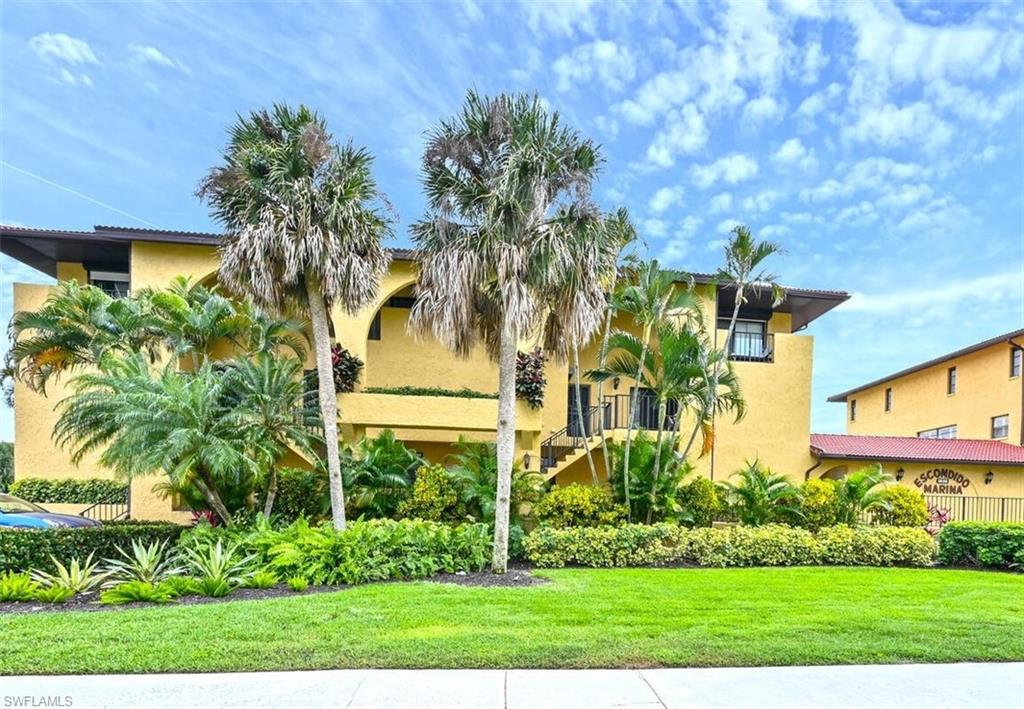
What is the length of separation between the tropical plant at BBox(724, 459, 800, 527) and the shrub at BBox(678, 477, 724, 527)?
459mm

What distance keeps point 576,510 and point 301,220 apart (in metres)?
8.36

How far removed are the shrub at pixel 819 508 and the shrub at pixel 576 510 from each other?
15.3 feet

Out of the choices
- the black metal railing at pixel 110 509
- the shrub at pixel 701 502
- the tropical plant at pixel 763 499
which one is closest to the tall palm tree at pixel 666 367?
the shrub at pixel 701 502

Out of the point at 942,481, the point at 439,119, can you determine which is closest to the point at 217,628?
the point at 439,119

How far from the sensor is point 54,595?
26.8 feet

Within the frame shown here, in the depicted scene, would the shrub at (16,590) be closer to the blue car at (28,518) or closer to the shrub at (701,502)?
the blue car at (28,518)

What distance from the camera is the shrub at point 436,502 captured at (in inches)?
496

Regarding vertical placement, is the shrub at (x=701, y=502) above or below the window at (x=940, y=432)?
below

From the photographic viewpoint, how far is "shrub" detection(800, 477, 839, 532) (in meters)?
13.6

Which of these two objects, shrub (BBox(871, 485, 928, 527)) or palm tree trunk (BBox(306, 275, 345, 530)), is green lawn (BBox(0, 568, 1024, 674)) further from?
shrub (BBox(871, 485, 928, 527))

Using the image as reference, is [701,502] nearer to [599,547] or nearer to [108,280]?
[599,547]

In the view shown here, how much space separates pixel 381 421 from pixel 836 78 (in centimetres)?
1358

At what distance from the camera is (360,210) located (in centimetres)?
1132

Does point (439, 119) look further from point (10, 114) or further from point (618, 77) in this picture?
point (10, 114)
